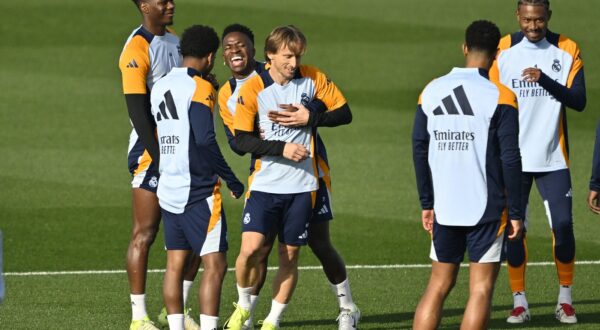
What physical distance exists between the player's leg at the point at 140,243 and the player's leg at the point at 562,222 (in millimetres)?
3100

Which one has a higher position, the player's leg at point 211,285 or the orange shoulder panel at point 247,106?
the orange shoulder panel at point 247,106

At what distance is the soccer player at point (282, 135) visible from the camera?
9094mm

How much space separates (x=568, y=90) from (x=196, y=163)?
3074 mm

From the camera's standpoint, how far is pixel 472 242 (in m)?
8.20

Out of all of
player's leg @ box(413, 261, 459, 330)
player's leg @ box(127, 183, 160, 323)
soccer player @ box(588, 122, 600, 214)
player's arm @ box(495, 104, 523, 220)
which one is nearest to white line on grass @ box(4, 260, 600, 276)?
player's leg @ box(127, 183, 160, 323)

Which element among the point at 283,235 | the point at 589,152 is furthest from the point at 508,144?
the point at 589,152

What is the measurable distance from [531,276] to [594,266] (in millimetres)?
874

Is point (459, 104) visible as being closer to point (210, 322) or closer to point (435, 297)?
point (435, 297)

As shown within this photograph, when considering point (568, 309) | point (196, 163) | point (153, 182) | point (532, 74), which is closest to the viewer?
point (196, 163)

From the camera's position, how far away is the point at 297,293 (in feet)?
37.9

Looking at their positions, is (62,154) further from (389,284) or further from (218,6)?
(218,6)

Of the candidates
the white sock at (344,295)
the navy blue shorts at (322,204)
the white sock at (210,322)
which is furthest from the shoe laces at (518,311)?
the white sock at (210,322)

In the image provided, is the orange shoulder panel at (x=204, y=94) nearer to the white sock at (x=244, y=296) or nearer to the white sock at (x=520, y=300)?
the white sock at (x=244, y=296)

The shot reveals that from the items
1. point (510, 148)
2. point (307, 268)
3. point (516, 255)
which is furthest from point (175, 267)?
point (307, 268)
